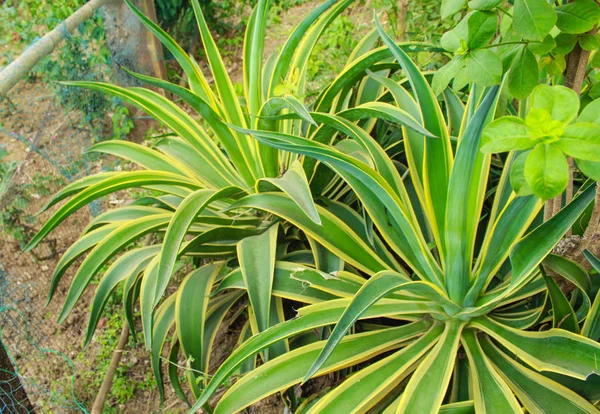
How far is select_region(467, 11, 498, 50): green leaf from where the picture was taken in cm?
98

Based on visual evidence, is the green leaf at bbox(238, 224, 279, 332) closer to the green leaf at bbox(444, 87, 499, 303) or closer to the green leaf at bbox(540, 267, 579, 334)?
the green leaf at bbox(444, 87, 499, 303)

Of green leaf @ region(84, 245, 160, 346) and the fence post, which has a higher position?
green leaf @ region(84, 245, 160, 346)

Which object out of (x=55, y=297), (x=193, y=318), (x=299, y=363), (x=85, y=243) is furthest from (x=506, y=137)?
(x=55, y=297)

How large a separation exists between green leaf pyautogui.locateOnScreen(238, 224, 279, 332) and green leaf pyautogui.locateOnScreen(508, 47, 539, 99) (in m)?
0.78

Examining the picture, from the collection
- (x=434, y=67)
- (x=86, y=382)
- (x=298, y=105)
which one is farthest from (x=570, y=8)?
(x=86, y=382)

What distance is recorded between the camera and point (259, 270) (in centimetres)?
153

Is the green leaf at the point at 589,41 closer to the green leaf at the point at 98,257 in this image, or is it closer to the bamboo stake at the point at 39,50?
the green leaf at the point at 98,257

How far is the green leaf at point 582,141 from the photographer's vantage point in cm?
79

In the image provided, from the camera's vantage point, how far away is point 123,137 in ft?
10.1

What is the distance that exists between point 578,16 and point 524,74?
12cm

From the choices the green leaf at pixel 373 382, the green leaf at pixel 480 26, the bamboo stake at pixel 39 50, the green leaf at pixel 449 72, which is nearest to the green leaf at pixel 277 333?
the green leaf at pixel 373 382

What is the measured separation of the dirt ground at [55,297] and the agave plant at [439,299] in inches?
22.9

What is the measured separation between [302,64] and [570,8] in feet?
3.65

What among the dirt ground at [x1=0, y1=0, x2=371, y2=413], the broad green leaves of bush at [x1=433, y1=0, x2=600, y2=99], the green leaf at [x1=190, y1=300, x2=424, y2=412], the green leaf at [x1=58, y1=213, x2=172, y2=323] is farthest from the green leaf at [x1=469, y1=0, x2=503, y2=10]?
the dirt ground at [x1=0, y1=0, x2=371, y2=413]
